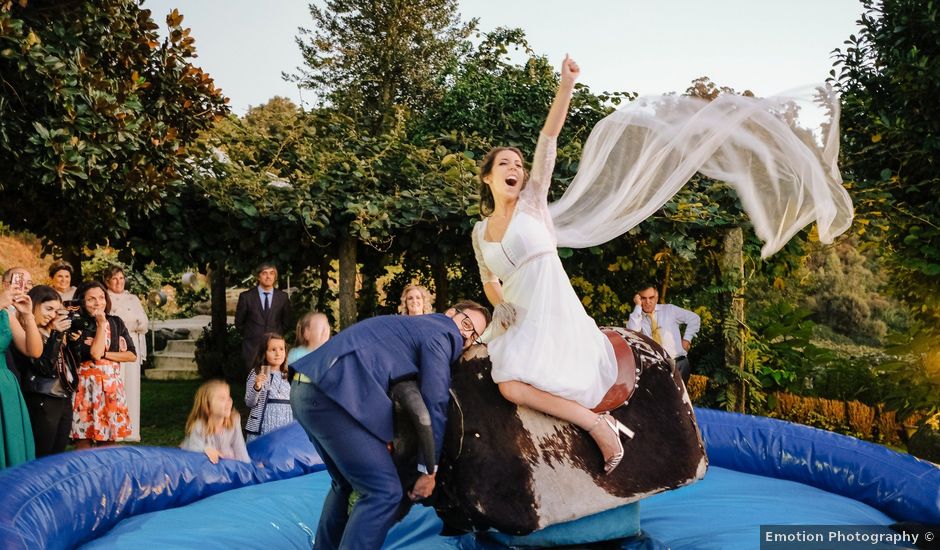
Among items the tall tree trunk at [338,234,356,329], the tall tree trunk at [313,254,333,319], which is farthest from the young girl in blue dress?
the tall tree trunk at [313,254,333,319]

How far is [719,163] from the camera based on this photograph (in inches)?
143

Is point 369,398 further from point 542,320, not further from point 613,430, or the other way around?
point 613,430

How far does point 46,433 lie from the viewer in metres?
4.81

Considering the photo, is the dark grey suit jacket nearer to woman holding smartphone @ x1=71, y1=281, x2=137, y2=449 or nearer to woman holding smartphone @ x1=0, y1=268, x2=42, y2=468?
woman holding smartphone @ x1=71, y1=281, x2=137, y2=449

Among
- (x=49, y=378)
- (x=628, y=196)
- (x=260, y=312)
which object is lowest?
(x=49, y=378)

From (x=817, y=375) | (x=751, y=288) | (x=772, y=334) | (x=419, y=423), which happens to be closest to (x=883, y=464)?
(x=419, y=423)

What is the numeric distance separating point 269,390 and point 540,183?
2.71 meters

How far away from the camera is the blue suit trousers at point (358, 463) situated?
2684 millimetres

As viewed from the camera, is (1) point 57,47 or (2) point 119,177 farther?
(2) point 119,177

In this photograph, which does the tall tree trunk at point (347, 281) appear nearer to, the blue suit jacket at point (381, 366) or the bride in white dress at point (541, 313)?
the bride in white dress at point (541, 313)

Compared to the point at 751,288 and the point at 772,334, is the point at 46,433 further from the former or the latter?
the point at 751,288

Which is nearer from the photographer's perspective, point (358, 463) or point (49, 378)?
point (358, 463)

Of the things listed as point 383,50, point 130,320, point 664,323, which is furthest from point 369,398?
point 383,50

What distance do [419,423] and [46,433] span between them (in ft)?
10.8
